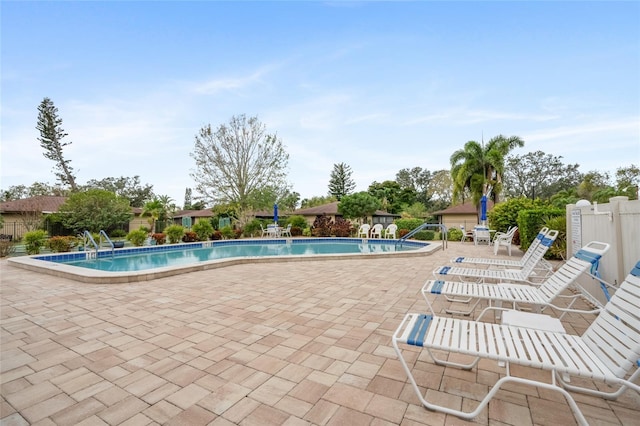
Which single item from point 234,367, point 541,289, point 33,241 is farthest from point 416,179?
point 234,367

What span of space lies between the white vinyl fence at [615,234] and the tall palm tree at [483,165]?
16914mm

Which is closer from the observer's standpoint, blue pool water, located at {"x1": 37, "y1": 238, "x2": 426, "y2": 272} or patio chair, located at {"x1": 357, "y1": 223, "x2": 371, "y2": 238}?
blue pool water, located at {"x1": 37, "y1": 238, "x2": 426, "y2": 272}

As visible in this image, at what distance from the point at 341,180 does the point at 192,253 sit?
3677 cm

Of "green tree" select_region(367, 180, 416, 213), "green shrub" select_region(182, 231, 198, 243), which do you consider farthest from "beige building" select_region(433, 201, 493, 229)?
"green shrub" select_region(182, 231, 198, 243)

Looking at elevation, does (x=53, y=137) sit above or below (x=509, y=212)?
above

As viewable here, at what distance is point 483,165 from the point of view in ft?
67.1

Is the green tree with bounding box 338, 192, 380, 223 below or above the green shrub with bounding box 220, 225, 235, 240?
above

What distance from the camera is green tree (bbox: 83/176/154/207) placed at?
4119cm

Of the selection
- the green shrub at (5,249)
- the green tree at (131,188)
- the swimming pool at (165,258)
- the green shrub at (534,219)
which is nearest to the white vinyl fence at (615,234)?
the green shrub at (534,219)

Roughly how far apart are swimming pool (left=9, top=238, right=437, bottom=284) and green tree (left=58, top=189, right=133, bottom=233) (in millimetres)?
6841

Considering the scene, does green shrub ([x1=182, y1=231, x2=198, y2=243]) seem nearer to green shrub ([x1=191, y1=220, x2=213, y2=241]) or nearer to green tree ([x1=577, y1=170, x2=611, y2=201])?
green shrub ([x1=191, y1=220, x2=213, y2=241])

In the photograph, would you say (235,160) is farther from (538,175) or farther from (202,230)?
(538,175)

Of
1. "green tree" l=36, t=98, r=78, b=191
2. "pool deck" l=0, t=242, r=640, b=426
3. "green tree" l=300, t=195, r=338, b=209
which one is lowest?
"pool deck" l=0, t=242, r=640, b=426

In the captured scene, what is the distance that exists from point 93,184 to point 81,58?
36.0 metres
